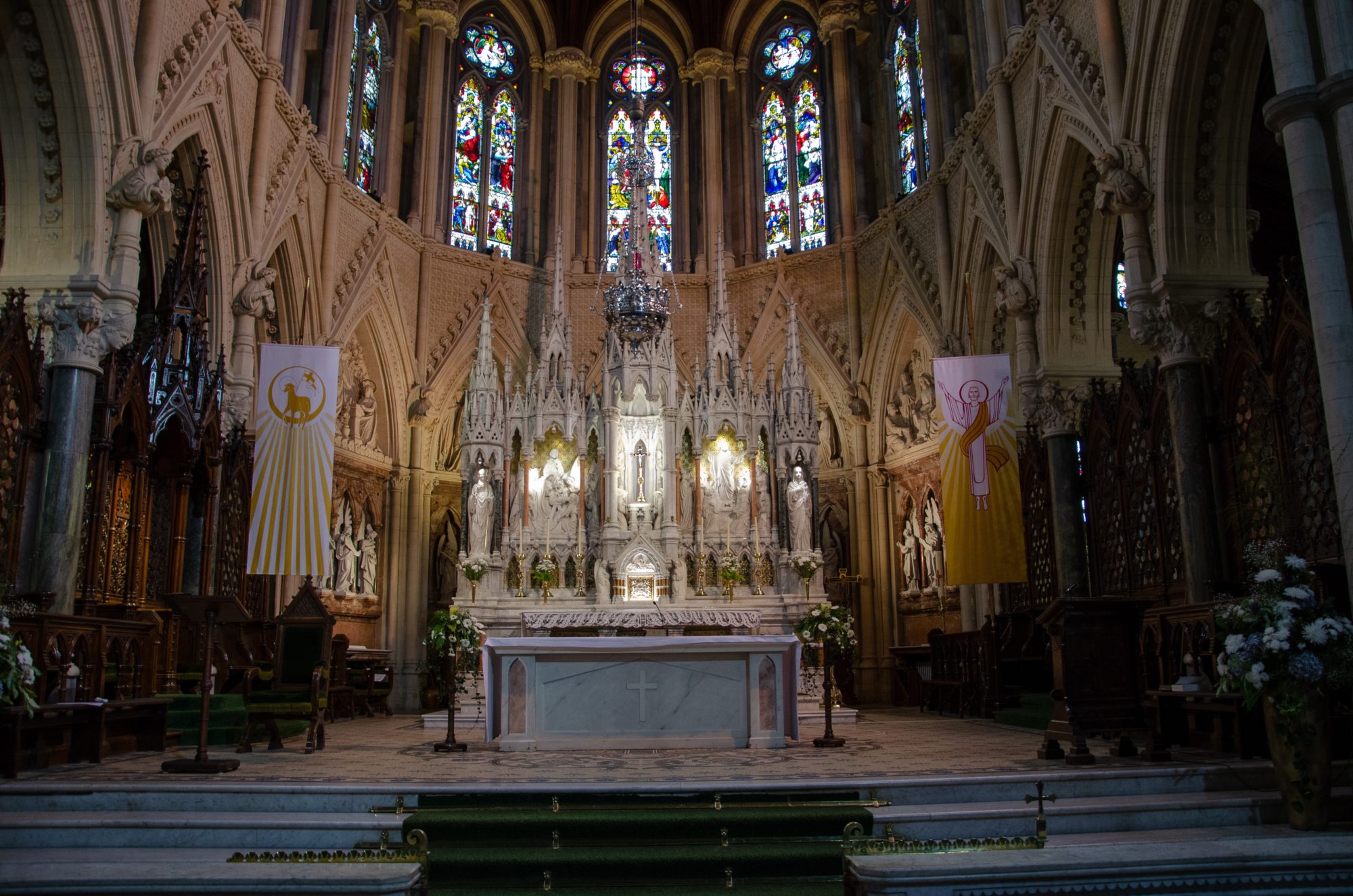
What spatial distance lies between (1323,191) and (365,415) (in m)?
16.3

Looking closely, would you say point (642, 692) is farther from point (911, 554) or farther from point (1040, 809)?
point (911, 554)

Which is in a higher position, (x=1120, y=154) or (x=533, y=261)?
(x=533, y=261)

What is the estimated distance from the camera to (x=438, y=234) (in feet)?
71.8

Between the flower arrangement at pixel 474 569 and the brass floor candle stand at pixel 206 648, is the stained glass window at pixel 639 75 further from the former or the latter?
the brass floor candle stand at pixel 206 648

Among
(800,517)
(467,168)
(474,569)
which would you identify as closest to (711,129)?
(467,168)

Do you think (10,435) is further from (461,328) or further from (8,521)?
(461,328)

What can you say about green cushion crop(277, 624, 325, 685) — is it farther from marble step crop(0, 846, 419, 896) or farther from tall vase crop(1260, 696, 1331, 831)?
tall vase crop(1260, 696, 1331, 831)

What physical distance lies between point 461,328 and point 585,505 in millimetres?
6209

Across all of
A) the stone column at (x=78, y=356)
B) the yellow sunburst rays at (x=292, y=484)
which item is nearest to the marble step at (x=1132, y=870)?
the stone column at (x=78, y=356)

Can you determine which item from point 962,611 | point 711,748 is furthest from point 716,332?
point 711,748

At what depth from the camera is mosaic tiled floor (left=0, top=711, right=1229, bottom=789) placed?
790 cm

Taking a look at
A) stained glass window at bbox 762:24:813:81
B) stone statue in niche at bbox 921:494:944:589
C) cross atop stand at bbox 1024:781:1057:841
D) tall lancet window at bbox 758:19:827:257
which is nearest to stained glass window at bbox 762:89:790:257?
tall lancet window at bbox 758:19:827:257

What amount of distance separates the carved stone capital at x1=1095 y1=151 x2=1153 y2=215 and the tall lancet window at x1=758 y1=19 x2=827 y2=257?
11077mm

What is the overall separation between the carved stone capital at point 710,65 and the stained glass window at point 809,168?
1.85m
